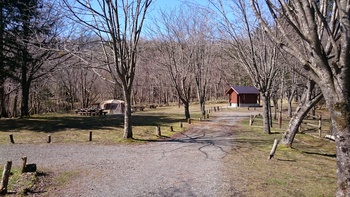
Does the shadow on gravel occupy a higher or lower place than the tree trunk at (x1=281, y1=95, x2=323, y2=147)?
lower

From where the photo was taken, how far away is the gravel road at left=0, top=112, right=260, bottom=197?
6844mm

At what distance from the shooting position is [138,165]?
30.9ft

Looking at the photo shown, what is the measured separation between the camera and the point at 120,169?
29.2ft

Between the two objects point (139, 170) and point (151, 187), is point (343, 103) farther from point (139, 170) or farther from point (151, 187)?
point (139, 170)

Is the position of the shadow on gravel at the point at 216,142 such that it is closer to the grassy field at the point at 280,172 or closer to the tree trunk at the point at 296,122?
the grassy field at the point at 280,172

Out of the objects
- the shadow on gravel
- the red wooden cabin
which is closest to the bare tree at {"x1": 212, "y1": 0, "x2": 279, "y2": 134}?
the shadow on gravel

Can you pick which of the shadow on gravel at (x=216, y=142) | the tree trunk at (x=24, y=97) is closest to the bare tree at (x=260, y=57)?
the shadow on gravel at (x=216, y=142)

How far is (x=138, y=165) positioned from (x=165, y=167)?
0.95 meters

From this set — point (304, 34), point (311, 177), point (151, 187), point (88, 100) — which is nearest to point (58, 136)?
point (151, 187)

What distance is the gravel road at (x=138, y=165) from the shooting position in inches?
269

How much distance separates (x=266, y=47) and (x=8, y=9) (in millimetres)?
20117

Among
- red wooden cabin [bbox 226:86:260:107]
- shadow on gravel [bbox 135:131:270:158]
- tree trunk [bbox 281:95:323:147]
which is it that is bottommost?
shadow on gravel [bbox 135:131:270:158]

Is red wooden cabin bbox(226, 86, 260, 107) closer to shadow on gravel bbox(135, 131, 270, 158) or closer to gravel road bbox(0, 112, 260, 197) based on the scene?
shadow on gravel bbox(135, 131, 270, 158)

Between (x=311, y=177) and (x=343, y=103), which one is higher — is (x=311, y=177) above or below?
below
